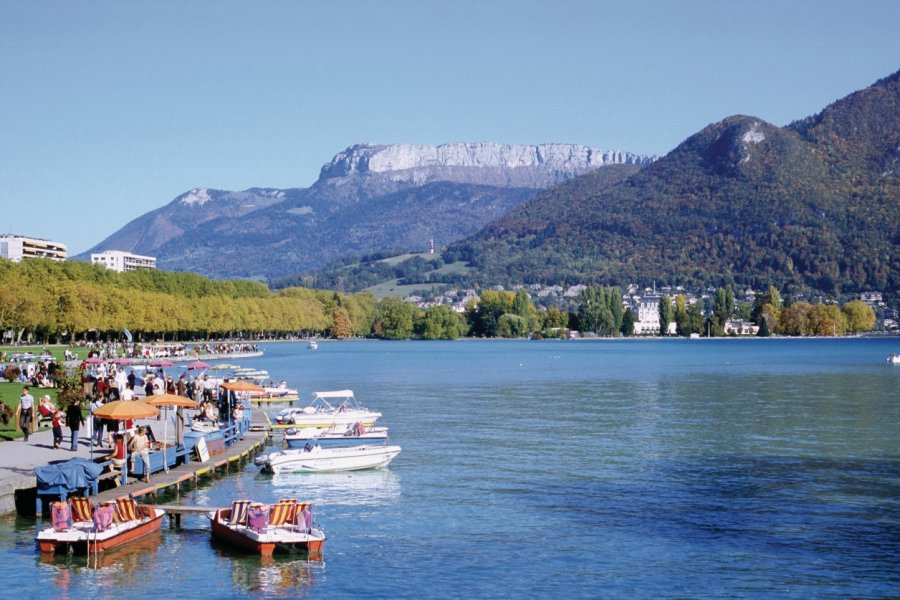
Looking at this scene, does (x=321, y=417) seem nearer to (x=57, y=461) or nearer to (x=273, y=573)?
(x=57, y=461)

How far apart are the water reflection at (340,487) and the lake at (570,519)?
0.48 feet

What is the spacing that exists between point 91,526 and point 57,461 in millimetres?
6675

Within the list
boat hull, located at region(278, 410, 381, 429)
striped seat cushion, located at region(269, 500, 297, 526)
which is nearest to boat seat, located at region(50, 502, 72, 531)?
striped seat cushion, located at region(269, 500, 297, 526)

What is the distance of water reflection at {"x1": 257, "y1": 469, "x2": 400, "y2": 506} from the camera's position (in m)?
38.2

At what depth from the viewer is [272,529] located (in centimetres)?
2950

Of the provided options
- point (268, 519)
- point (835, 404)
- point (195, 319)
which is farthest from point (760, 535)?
point (195, 319)

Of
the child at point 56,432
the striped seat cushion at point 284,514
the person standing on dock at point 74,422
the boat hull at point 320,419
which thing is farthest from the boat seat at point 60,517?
the boat hull at point 320,419

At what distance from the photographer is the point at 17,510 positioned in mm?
33500

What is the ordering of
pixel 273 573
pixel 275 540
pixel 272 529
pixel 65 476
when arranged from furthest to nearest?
pixel 65 476, pixel 272 529, pixel 275 540, pixel 273 573

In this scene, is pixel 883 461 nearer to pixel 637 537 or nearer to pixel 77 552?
pixel 637 537

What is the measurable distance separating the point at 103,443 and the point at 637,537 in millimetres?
21989

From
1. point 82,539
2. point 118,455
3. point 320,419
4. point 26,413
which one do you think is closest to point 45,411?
point 26,413

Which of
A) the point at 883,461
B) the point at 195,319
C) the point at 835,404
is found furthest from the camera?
the point at 195,319

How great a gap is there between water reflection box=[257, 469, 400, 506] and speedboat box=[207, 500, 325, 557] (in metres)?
7.05
